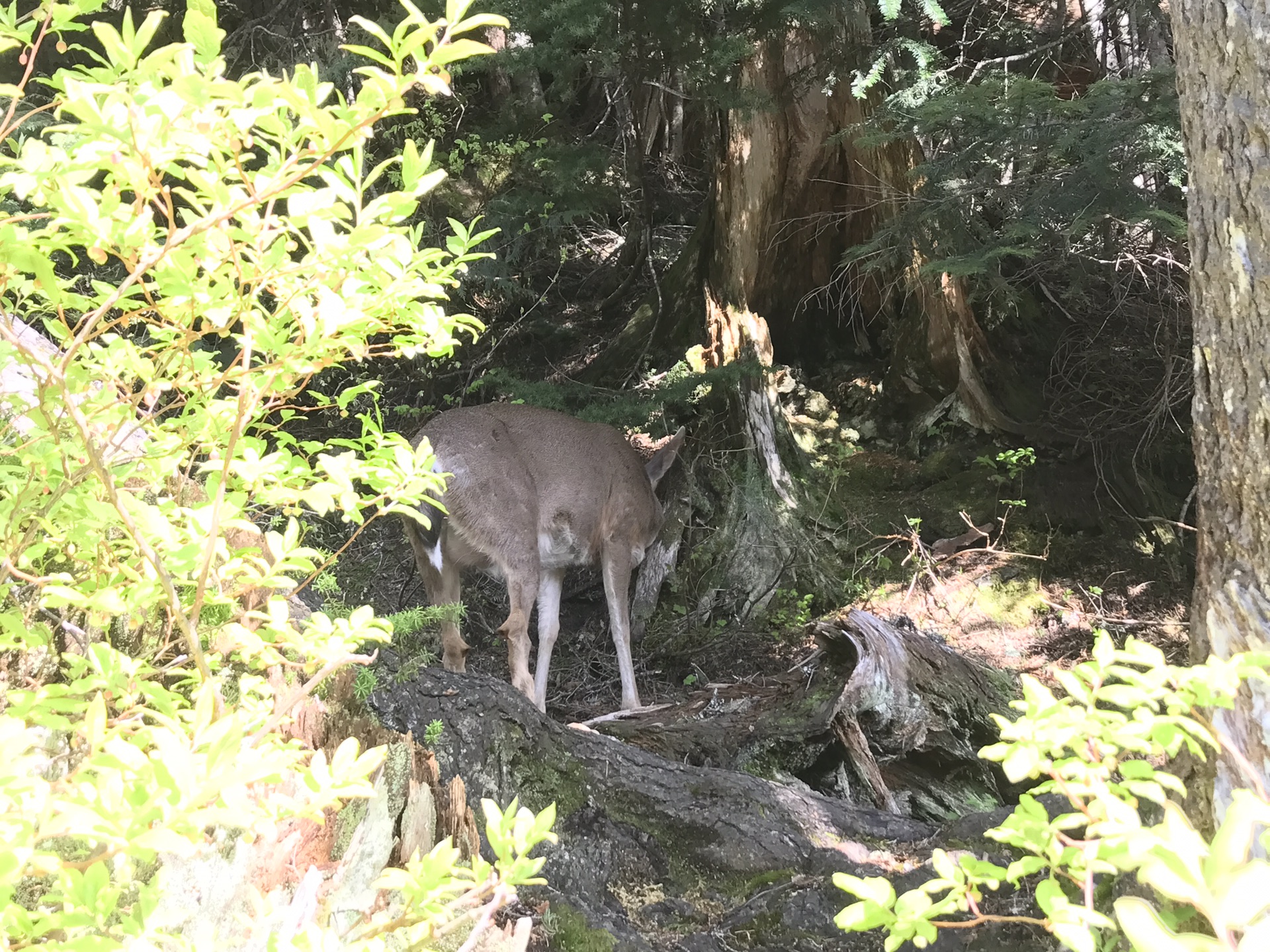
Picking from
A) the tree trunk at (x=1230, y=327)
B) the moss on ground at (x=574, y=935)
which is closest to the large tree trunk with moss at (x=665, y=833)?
the moss on ground at (x=574, y=935)

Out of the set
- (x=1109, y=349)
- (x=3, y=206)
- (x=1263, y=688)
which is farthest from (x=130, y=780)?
(x=1109, y=349)

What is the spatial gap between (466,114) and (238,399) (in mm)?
8029

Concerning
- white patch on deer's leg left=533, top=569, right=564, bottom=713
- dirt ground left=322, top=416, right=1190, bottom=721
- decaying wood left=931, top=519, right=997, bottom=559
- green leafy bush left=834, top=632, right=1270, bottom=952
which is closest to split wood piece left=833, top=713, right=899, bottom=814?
dirt ground left=322, top=416, right=1190, bottom=721

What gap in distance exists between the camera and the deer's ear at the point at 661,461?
748 centimetres

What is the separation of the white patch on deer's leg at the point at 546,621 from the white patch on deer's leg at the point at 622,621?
1.30 feet

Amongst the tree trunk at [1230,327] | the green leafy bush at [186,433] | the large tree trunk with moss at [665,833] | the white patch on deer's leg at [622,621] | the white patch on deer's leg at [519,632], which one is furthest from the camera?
the white patch on deer's leg at [622,621]

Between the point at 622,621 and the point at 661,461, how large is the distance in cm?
162

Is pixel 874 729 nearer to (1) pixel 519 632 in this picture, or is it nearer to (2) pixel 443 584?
(1) pixel 519 632

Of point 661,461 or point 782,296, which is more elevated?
point 782,296

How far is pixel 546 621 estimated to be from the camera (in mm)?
6660

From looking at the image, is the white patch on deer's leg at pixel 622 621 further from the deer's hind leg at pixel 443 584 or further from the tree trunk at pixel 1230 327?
the tree trunk at pixel 1230 327

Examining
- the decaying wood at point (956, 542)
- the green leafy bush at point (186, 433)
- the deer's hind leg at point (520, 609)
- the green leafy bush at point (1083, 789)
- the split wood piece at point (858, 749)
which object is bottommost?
the split wood piece at point (858, 749)

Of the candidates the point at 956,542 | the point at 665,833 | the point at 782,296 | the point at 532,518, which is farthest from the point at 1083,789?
the point at 782,296

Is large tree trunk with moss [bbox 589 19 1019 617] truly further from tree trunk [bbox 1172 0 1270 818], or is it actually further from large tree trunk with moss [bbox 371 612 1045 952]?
tree trunk [bbox 1172 0 1270 818]
